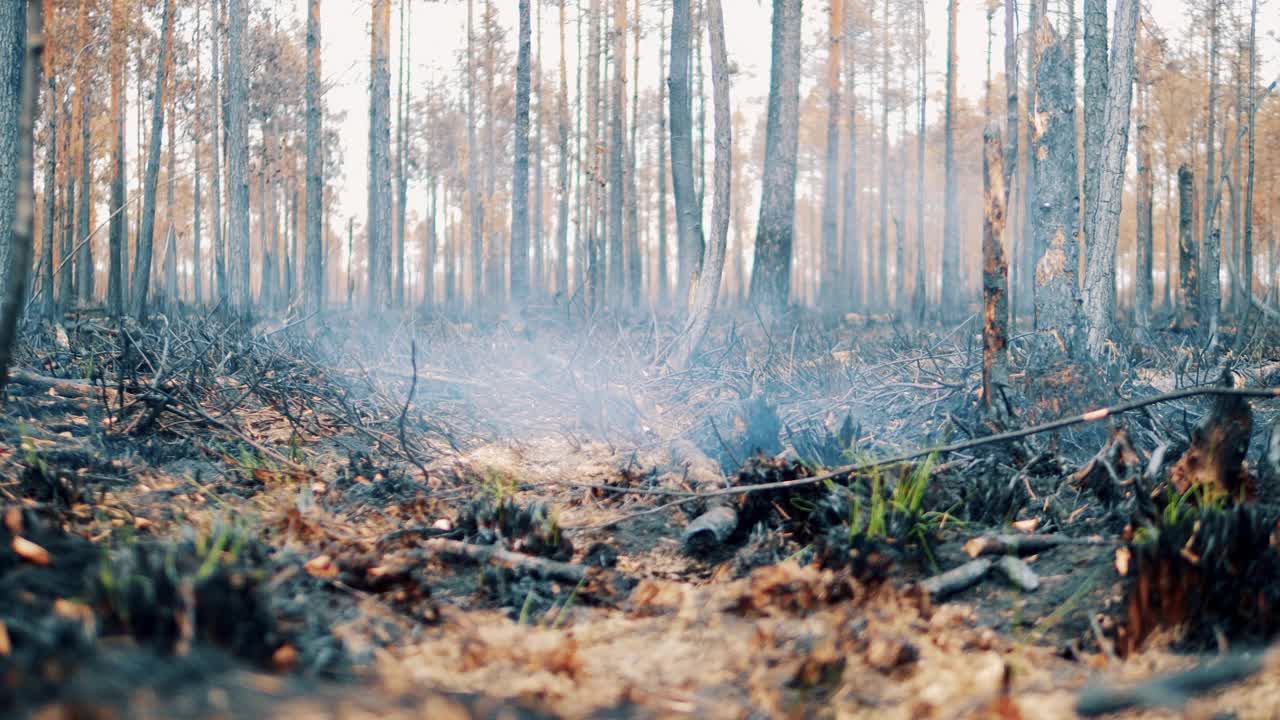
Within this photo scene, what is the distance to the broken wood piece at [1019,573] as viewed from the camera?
8.49 feet

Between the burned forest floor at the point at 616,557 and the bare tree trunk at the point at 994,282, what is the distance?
228mm

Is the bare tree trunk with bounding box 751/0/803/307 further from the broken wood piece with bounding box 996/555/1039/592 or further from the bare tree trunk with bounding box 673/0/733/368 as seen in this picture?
the broken wood piece with bounding box 996/555/1039/592

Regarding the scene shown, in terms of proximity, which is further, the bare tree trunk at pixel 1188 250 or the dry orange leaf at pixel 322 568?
the bare tree trunk at pixel 1188 250

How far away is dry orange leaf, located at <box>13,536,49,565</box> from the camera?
6.20ft

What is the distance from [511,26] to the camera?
22.8 meters

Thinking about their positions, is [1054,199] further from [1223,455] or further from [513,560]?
[513,560]

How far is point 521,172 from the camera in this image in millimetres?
11711

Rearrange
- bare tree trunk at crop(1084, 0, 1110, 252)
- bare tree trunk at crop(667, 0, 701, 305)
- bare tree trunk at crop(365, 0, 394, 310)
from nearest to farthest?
bare tree trunk at crop(1084, 0, 1110, 252), bare tree trunk at crop(667, 0, 701, 305), bare tree trunk at crop(365, 0, 394, 310)

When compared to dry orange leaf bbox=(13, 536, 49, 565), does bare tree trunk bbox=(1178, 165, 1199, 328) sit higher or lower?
higher

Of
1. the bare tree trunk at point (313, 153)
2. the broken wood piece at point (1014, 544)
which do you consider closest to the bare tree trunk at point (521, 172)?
the bare tree trunk at point (313, 153)

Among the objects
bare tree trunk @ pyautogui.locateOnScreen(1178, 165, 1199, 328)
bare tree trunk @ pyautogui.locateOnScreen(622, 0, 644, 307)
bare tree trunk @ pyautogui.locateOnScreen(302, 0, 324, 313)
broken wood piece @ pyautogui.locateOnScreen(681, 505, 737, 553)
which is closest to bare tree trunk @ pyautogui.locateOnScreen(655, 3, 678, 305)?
bare tree trunk @ pyautogui.locateOnScreen(622, 0, 644, 307)

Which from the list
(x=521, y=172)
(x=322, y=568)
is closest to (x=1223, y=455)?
(x=322, y=568)

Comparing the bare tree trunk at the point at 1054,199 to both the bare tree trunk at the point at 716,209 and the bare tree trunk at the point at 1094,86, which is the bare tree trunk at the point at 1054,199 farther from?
the bare tree trunk at the point at 716,209

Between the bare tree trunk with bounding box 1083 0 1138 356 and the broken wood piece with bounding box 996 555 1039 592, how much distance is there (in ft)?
17.5
